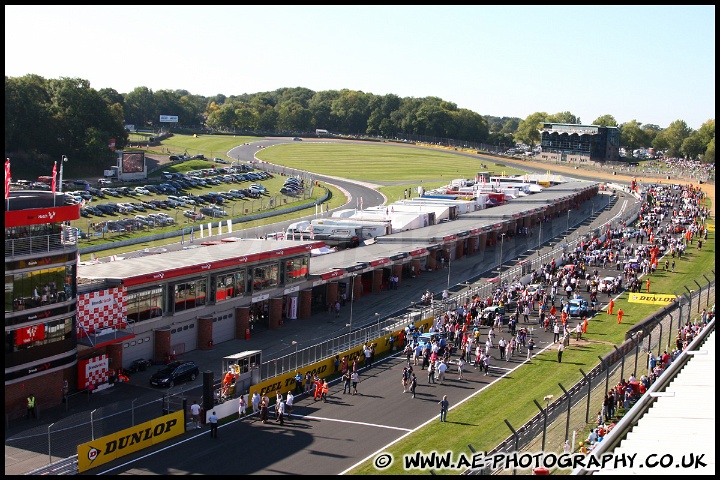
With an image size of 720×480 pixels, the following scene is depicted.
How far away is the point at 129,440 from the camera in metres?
25.4

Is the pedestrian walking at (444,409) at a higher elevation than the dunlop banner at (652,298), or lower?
lower

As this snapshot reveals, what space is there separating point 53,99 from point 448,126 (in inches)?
3730

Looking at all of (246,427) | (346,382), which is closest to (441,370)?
(346,382)

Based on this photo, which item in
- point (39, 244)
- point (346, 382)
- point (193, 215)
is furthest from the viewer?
point (193, 215)

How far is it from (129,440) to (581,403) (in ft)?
49.8

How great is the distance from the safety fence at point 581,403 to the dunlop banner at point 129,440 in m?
9.57

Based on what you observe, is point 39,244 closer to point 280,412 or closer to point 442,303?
point 280,412

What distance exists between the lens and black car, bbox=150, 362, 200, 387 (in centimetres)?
3138

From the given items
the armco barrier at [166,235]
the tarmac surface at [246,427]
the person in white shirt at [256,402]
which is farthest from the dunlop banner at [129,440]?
the armco barrier at [166,235]

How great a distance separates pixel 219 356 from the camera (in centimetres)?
3597

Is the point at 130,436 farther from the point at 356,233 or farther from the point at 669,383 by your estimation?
the point at 356,233

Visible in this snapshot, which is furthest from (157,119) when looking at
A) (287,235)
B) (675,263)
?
(675,263)

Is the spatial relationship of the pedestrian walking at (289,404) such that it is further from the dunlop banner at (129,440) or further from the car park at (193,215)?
the car park at (193,215)

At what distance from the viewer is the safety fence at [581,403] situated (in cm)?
2377
